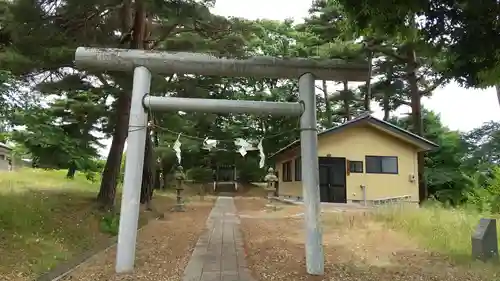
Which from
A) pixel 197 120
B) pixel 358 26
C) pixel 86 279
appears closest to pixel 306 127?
pixel 358 26

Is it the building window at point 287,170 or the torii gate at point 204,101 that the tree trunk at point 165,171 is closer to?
the building window at point 287,170

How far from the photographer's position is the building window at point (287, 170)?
25.4 meters

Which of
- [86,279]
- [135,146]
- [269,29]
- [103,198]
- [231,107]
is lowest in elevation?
[86,279]

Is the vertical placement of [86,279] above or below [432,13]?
below

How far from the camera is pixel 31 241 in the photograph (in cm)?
735

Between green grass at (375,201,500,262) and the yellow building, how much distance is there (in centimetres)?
795

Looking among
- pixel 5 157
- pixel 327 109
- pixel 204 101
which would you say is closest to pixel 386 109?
pixel 327 109

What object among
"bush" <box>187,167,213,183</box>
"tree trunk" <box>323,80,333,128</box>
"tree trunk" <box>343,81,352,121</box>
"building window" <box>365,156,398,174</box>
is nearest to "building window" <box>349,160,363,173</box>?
"building window" <box>365,156,398,174</box>

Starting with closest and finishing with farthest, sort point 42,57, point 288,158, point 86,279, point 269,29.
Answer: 1. point 86,279
2. point 42,57
3. point 288,158
4. point 269,29

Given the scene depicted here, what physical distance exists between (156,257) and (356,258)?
3.42m

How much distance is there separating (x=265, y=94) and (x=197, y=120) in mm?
10060

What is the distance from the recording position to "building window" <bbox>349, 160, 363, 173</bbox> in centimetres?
2055

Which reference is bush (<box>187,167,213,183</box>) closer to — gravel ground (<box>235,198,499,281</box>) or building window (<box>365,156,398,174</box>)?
building window (<box>365,156,398,174</box>)

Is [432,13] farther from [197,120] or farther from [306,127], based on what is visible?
[197,120]
